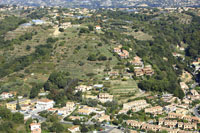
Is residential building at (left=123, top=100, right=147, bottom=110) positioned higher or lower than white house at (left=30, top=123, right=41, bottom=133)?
lower

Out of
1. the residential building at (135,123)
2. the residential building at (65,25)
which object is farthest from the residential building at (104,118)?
the residential building at (65,25)

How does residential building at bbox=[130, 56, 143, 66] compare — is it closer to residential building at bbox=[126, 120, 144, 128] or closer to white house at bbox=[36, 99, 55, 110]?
white house at bbox=[36, 99, 55, 110]

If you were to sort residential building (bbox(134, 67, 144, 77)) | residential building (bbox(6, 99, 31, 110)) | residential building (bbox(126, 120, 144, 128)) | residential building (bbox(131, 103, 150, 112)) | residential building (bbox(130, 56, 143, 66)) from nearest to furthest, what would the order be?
1. residential building (bbox(126, 120, 144, 128))
2. residential building (bbox(131, 103, 150, 112))
3. residential building (bbox(6, 99, 31, 110))
4. residential building (bbox(134, 67, 144, 77))
5. residential building (bbox(130, 56, 143, 66))

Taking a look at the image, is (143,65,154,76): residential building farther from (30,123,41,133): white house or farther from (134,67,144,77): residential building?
(30,123,41,133): white house

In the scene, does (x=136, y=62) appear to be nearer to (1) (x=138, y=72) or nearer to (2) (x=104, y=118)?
(1) (x=138, y=72)

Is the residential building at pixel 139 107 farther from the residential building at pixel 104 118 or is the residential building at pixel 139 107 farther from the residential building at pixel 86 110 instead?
the residential building at pixel 86 110

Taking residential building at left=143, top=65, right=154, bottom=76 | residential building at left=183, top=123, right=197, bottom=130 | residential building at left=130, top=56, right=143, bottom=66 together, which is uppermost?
residential building at left=130, top=56, right=143, bottom=66

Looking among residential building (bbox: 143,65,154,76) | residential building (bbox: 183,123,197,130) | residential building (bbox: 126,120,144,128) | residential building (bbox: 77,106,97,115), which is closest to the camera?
residential building (bbox: 126,120,144,128)

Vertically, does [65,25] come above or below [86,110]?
above

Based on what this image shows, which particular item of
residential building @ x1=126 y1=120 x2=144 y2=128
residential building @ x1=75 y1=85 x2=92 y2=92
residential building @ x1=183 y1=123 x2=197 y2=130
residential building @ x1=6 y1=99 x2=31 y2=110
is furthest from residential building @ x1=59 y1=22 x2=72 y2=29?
residential building @ x1=183 y1=123 x2=197 y2=130

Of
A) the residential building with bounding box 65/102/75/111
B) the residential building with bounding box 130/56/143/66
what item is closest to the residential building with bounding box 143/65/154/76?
the residential building with bounding box 130/56/143/66

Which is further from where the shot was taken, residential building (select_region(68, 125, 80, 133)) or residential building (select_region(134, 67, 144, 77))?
residential building (select_region(134, 67, 144, 77))

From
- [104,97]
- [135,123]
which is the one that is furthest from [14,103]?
[135,123]
